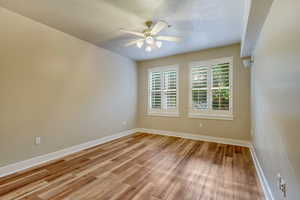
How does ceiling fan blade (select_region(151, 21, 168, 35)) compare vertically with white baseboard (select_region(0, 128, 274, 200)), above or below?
above

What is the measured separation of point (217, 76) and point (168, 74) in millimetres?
1540

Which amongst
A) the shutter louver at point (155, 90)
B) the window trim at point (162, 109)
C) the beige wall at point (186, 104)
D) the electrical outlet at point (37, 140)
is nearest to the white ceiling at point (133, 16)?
the beige wall at point (186, 104)

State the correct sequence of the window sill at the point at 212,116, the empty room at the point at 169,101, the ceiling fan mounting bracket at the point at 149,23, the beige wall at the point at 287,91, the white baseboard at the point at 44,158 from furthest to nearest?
the window sill at the point at 212,116 < the ceiling fan mounting bracket at the point at 149,23 < the white baseboard at the point at 44,158 < the empty room at the point at 169,101 < the beige wall at the point at 287,91

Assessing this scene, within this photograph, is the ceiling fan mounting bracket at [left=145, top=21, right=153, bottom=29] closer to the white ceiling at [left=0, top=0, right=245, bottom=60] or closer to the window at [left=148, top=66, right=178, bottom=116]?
the white ceiling at [left=0, top=0, right=245, bottom=60]

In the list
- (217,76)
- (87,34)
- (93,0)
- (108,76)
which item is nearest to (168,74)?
(217,76)

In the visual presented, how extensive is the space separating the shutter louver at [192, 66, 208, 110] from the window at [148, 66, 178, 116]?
0.58m

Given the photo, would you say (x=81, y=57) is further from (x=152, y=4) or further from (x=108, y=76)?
(x=152, y=4)

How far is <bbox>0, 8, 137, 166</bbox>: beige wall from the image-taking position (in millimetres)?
2236

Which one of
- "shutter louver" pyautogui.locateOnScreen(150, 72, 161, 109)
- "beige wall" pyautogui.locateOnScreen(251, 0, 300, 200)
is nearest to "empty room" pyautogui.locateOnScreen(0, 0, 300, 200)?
"beige wall" pyautogui.locateOnScreen(251, 0, 300, 200)

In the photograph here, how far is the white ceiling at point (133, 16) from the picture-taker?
2.06 metres

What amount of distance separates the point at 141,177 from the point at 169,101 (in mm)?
2879

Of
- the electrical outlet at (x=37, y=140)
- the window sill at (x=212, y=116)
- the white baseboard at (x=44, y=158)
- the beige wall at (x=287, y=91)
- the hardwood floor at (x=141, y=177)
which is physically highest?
the beige wall at (x=287, y=91)

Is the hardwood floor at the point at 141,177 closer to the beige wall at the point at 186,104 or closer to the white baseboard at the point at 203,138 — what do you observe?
the white baseboard at the point at 203,138

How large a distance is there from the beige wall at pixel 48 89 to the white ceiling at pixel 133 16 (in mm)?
326
